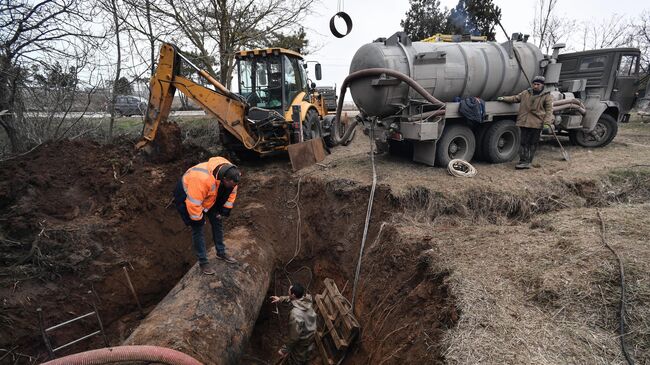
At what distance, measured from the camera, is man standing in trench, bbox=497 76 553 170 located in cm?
647

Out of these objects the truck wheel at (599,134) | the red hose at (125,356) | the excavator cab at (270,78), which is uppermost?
the excavator cab at (270,78)

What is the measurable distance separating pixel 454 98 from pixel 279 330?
5.40 metres

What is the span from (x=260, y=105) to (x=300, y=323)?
229 inches

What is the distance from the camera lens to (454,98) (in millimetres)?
7004

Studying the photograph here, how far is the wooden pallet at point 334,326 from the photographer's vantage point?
4312mm

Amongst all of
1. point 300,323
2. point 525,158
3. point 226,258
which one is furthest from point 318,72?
point 300,323

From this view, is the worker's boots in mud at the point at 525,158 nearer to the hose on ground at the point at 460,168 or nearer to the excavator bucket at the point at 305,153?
the hose on ground at the point at 460,168

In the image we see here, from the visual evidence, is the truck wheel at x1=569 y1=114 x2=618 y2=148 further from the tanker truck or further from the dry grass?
the dry grass

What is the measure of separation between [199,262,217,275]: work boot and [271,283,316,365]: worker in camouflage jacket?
0.80 m

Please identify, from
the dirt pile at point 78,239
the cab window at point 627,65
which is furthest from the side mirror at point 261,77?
the cab window at point 627,65

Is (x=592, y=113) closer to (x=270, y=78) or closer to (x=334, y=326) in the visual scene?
(x=270, y=78)

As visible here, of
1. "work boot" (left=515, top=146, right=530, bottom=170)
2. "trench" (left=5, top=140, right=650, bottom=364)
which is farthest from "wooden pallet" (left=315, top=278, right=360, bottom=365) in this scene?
"work boot" (left=515, top=146, right=530, bottom=170)

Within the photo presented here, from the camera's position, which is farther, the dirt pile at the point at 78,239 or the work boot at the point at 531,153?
the work boot at the point at 531,153

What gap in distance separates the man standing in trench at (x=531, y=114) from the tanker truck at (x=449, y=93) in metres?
0.41
